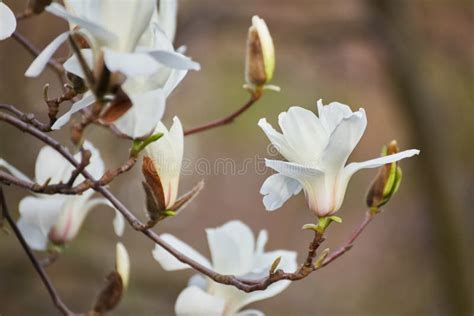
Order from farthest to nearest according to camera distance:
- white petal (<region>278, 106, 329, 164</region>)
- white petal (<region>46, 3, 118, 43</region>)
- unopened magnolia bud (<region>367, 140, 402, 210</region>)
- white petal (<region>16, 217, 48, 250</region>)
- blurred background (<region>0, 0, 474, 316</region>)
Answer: blurred background (<region>0, 0, 474, 316</region>) → white petal (<region>16, 217, 48, 250</region>) → unopened magnolia bud (<region>367, 140, 402, 210</region>) → white petal (<region>278, 106, 329, 164</region>) → white petal (<region>46, 3, 118, 43</region>)

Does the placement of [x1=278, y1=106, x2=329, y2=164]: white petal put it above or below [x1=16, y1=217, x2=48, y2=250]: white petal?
above

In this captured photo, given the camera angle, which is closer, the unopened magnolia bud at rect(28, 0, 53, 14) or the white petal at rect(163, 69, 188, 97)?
the white petal at rect(163, 69, 188, 97)

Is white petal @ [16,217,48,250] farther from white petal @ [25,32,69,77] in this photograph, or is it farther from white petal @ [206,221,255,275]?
white petal @ [25,32,69,77]

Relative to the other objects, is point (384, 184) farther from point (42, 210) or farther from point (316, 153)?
point (42, 210)

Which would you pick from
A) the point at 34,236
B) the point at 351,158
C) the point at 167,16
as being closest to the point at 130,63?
the point at 167,16

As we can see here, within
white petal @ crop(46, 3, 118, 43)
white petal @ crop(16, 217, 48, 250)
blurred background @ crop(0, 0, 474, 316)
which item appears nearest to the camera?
white petal @ crop(46, 3, 118, 43)

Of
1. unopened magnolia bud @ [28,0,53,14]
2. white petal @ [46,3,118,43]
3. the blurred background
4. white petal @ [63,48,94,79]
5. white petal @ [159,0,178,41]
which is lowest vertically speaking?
the blurred background

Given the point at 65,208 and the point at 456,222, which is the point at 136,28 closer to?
the point at 65,208

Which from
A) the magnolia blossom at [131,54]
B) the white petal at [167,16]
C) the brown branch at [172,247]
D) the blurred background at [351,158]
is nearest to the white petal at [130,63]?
the magnolia blossom at [131,54]

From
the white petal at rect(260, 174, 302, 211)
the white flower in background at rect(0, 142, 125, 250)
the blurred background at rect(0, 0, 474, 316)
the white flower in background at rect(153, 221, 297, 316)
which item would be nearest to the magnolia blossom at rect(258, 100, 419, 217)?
the white petal at rect(260, 174, 302, 211)
